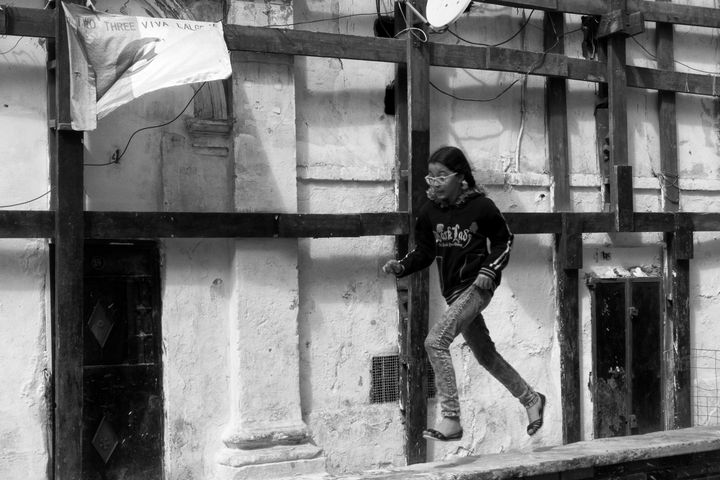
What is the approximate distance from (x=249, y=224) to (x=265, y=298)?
25.2 inches

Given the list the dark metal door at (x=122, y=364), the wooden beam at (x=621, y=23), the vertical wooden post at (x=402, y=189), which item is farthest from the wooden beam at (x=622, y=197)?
the dark metal door at (x=122, y=364)

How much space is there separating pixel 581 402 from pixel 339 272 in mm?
2881

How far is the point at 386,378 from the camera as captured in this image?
8.54 metres

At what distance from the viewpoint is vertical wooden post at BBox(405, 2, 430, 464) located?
27.3 ft

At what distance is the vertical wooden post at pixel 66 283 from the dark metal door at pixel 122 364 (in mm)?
430

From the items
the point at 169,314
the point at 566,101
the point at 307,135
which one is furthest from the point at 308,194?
the point at 566,101

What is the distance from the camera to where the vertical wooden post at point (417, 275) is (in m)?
8.32

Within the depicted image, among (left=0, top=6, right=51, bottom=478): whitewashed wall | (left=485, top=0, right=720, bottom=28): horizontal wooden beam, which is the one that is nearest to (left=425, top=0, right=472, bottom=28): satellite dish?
(left=485, top=0, right=720, bottom=28): horizontal wooden beam

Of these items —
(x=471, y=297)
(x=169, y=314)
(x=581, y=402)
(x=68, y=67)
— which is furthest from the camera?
(x=581, y=402)

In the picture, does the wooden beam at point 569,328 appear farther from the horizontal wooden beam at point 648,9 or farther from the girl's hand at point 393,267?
the girl's hand at point 393,267

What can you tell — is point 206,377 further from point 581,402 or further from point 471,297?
point 581,402

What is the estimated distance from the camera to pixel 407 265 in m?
6.31

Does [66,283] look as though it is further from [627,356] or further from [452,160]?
[627,356]

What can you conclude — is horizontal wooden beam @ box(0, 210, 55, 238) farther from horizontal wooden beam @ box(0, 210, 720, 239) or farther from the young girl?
the young girl
